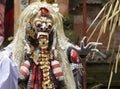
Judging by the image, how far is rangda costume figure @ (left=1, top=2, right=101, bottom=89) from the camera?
26.2ft

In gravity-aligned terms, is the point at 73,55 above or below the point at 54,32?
below

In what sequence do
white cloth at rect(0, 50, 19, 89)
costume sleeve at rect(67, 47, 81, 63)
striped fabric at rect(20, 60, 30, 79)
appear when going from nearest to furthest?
white cloth at rect(0, 50, 19, 89), striped fabric at rect(20, 60, 30, 79), costume sleeve at rect(67, 47, 81, 63)

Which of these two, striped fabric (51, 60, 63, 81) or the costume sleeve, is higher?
the costume sleeve

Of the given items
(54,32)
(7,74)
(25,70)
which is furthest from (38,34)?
(7,74)

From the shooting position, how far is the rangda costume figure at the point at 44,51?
26.2 feet

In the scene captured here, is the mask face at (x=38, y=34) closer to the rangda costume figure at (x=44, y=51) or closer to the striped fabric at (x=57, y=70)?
the rangda costume figure at (x=44, y=51)

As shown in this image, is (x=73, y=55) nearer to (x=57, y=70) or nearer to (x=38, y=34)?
(x=57, y=70)

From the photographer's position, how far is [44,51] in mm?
8008

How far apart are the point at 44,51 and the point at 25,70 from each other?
1.02 feet

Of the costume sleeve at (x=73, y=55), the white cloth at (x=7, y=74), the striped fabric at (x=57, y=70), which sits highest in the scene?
the white cloth at (x=7, y=74)

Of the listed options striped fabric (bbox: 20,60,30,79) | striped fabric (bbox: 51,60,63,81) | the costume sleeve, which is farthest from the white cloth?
the costume sleeve

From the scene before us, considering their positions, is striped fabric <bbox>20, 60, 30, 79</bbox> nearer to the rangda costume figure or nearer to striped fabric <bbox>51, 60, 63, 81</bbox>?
the rangda costume figure

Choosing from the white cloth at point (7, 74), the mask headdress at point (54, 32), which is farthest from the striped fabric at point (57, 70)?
the white cloth at point (7, 74)

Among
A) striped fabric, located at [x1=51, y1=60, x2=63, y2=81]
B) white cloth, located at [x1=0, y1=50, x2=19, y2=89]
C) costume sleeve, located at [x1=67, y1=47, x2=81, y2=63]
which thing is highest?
white cloth, located at [x1=0, y1=50, x2=19, y2=89]
